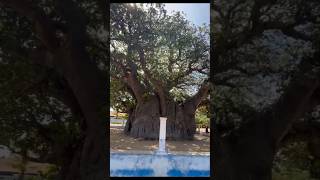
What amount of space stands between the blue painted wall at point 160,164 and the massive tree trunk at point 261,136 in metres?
2.74

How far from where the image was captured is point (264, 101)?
4.04 m

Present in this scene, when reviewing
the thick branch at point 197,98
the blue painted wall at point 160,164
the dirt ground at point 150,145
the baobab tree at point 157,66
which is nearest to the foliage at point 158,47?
the baobab tree at point 157,66

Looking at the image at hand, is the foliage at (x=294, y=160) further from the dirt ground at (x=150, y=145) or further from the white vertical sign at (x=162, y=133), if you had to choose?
the dirt ground at (x=150, y=145)

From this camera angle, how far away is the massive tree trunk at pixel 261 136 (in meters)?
3.99

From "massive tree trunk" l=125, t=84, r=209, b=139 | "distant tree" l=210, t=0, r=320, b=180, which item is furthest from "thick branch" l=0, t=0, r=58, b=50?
"massive tree trunk" l=125, t=84, r=209, b=139

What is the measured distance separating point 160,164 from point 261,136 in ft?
13.7

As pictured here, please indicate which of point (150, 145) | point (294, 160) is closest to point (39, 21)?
point (294, 160)

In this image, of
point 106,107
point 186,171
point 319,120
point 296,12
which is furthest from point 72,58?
point 186,171

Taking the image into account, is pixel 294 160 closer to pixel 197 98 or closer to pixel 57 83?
pixel 57 83

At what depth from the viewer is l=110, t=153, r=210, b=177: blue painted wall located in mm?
7070

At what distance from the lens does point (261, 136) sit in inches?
160

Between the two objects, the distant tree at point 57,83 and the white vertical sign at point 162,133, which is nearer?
the distant tree at point 57,83

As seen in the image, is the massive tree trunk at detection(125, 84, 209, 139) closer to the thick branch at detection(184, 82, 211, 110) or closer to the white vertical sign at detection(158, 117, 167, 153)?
the thick branch at detection(184, 82, 211, 110)

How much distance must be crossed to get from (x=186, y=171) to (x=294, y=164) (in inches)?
139
